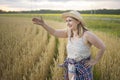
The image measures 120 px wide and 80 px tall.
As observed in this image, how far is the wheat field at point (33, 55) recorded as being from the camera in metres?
3.29

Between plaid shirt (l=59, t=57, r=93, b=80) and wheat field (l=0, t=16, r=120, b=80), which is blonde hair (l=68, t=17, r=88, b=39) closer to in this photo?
plaid shirt (l=59, t=57, r=93, b=80)

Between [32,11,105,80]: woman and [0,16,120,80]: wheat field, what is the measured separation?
608 mm

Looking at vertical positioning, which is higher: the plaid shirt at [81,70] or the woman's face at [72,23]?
the woman's face at [72,23]

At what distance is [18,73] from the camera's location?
3.30m

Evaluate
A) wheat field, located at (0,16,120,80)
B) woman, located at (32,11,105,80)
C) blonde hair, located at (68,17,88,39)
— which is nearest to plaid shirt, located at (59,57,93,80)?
woman, located at (32,11,105,80)

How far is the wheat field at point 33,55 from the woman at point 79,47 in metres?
0.61

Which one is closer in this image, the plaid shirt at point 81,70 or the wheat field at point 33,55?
the plaid shirt at point 81,70

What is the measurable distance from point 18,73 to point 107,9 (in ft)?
6.30

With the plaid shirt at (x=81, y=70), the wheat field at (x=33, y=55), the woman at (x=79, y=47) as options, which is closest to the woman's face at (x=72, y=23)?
the woman at (x=79, y=47)

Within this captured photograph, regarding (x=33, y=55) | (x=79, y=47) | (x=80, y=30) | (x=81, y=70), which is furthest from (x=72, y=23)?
(x=33, y=55)

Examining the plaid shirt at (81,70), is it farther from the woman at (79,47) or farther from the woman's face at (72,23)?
the woman's face at (72,23)

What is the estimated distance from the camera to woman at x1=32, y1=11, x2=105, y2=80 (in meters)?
2.37

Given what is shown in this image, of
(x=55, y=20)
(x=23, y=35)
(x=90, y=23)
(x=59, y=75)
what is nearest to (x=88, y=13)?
(x=90, y=23)

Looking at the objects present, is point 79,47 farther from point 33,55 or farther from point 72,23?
point 33,55
